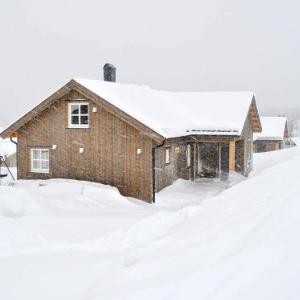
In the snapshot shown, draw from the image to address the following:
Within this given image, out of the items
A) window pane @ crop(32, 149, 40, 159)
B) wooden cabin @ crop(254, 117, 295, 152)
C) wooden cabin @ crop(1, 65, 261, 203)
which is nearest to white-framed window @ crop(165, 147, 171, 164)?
wooden cabin @ crop(1, 65, 261, 203)

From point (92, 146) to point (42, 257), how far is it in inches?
399

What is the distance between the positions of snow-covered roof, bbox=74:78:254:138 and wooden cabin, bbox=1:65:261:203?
51 millimetres

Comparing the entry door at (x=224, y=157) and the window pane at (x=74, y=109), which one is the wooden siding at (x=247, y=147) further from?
the window pane at (x=74, y=109)

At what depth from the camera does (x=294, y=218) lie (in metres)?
6.47

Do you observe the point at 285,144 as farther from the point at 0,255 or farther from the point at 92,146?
the point at 0,255

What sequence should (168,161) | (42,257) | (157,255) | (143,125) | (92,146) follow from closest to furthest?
(157,255), (42,257), (143,125), (92,146), (168,161)

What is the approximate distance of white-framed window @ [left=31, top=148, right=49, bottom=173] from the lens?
775 inches

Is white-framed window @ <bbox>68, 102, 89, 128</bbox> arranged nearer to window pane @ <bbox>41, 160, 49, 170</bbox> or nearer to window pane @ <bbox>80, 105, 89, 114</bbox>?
window pane @ <bbox>80, 105, 89, 114</bbox>

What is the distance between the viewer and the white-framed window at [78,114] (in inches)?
731

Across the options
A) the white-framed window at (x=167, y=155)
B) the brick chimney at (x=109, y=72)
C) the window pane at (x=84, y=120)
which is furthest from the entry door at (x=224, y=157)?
the window pane at (x=84, y=120)

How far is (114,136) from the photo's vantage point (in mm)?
17938

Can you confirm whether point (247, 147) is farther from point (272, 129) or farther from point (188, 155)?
point (272, 129)

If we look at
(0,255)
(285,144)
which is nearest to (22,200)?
(0,255)

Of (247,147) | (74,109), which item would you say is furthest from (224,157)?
(74,109)
